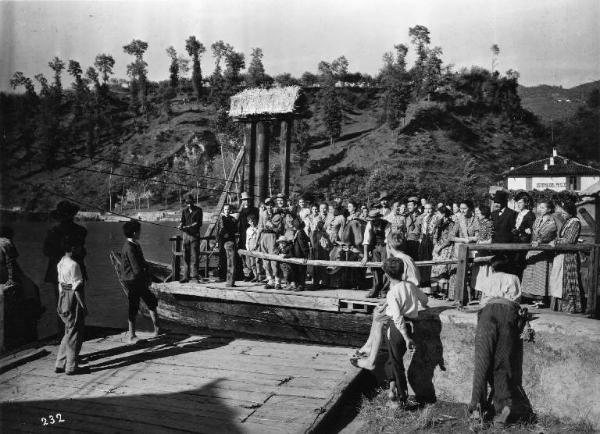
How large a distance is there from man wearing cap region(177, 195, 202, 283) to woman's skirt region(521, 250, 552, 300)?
611cm

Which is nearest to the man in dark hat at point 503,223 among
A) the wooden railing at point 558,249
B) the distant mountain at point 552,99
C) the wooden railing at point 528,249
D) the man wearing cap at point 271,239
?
the wooden railing at point 528,249

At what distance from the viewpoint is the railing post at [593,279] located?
210 inches

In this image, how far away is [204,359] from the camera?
625 centimetres

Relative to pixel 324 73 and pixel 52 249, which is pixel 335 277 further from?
pixel 324 73

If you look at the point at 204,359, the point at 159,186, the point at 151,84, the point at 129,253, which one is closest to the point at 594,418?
the point at 204,359

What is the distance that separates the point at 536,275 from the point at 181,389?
4898 millimetres

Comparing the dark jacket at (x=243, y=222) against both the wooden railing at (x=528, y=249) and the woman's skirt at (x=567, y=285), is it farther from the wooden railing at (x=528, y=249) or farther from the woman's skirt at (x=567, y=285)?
the woman's skirt at (x=567, y=285)

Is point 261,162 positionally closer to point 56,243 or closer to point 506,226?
point 56,243

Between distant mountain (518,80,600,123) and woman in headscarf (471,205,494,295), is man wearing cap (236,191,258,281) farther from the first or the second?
distant mountain (518,80,600,123)

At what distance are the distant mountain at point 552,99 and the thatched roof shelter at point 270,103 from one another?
5638 inches

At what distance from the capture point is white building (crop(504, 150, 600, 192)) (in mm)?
54906

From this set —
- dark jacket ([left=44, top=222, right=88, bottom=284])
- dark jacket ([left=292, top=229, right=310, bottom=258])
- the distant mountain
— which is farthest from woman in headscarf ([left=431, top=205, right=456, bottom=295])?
the distant mountain

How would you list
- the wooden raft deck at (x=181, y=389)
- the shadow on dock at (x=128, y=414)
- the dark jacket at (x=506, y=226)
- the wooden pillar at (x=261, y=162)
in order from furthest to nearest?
the wooden pillar at (x=261, y=162), the dark jacket at (x=506, y=226), the wooden raft deck at (x=181, y=389), the shadow on dock at (x=128, y=414)

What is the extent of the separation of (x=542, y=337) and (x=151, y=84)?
449 feet
